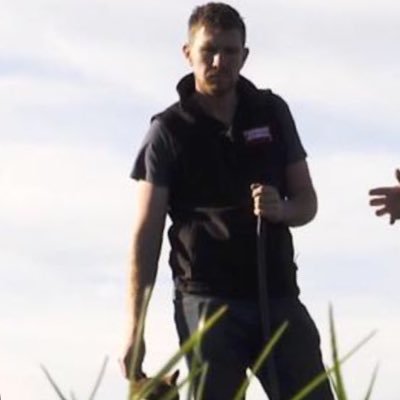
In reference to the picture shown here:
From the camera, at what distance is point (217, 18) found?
5.51m

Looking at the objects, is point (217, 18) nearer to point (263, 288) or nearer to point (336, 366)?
point (263, 288)

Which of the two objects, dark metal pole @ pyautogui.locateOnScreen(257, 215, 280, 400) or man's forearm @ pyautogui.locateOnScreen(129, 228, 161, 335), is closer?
dark metal pole @ pyautogui.locateOnScreen(257, 215, 280, 400)

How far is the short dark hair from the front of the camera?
18.0 ft

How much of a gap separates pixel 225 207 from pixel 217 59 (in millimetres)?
514

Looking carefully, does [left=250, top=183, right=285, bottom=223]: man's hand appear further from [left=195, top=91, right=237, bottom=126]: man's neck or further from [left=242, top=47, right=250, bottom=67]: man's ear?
[left=242, top=47, right=250, bottom=67]: man's ear

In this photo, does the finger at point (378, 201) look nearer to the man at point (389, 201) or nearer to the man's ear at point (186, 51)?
the man at point (389, 201)

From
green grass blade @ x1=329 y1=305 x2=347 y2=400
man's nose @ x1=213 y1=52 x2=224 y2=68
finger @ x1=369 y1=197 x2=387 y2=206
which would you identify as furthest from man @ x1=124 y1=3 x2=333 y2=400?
green grass blade @ x1=329 y1=305 x2=347 y2=400

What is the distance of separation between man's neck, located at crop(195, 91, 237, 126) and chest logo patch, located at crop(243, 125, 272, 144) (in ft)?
0.27

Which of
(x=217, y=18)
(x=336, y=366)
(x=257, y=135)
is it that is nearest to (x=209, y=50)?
(x=217, y=18)

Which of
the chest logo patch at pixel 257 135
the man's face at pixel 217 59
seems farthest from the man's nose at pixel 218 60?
the chest logo patch at pixel 257 135

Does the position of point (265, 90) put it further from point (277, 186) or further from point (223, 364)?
point (223, 364)

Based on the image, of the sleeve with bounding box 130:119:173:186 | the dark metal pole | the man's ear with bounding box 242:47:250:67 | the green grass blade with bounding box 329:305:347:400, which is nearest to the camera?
the green grass blade with bounding box 329:305:347:400

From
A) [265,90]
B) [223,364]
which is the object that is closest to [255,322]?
[223,364]

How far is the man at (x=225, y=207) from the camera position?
17.6 ft
